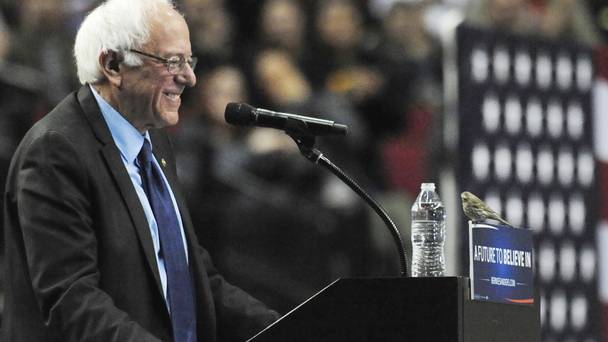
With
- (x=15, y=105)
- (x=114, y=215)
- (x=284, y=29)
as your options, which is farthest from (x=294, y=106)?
(x=114, y=215)

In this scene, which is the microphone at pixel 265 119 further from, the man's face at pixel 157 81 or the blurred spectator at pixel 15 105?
the blurred spectator at pixel 15 105

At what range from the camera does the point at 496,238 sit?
322 centimetres

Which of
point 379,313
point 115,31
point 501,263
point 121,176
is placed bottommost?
point 379,313

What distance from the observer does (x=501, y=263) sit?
321cm

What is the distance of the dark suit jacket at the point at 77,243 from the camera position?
3158 mm

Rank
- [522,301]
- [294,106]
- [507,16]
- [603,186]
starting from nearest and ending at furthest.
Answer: [522,301] < [603,186] < [294,106] < [507,16]

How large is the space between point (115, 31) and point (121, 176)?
0.41m

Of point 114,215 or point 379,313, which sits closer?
point 379,313

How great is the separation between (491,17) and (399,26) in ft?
2.29

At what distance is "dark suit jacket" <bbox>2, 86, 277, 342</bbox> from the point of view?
10.4 ft

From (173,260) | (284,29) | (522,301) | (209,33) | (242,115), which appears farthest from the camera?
(284,29)

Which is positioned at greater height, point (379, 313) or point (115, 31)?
point (115, 31)

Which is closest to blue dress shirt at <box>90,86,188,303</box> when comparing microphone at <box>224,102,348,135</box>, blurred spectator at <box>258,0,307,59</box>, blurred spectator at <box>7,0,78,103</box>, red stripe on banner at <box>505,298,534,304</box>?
microphone at <box>224,102,348,135</box>

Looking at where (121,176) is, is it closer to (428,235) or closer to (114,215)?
(114,215)
